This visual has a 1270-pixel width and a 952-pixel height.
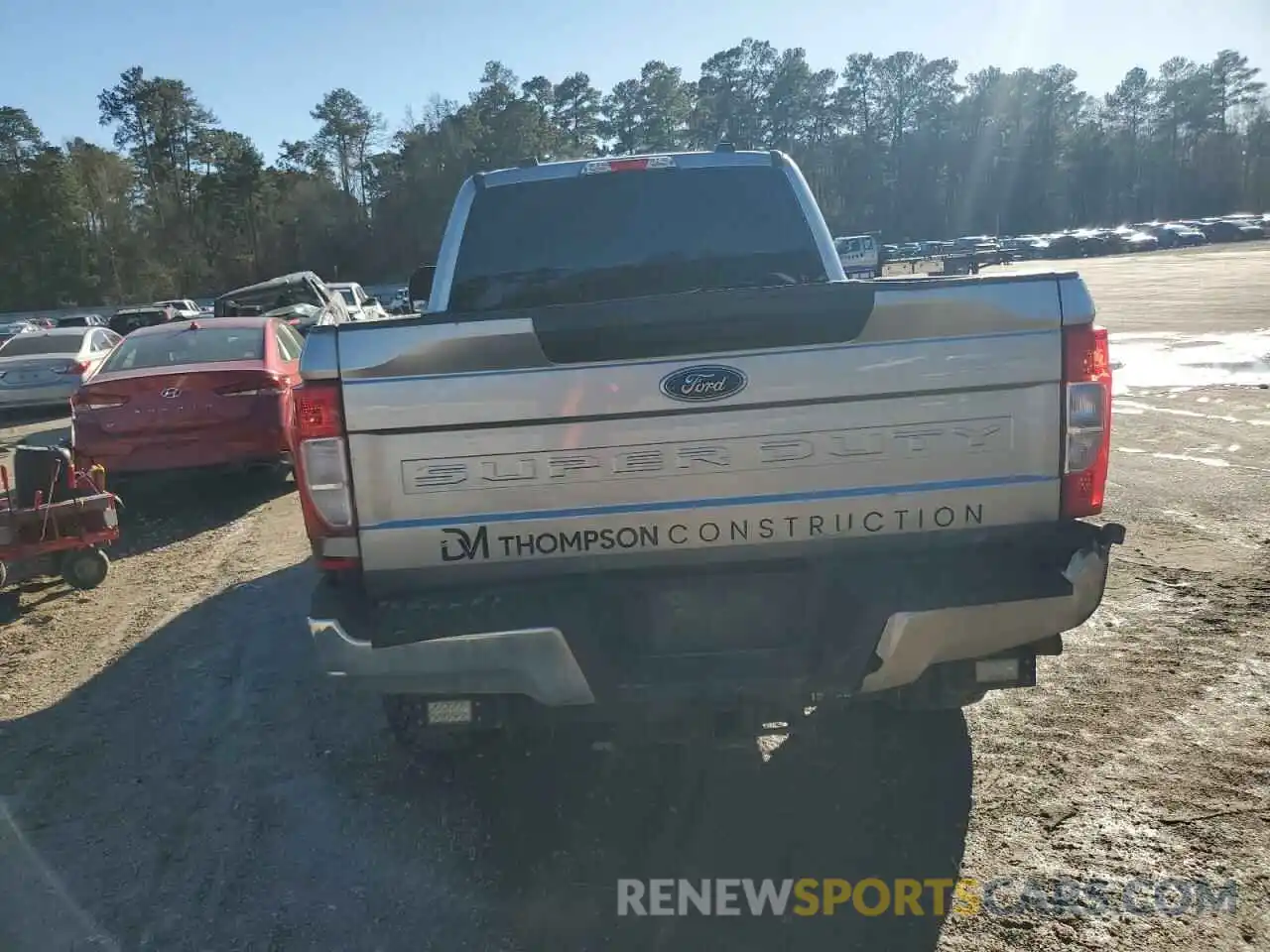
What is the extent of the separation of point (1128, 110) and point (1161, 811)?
118 meters

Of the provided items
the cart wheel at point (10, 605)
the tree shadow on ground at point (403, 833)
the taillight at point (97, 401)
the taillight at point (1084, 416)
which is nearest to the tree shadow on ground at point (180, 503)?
the taillight at point (97, 401)

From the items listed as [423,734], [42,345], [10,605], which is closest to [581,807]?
[423,734]

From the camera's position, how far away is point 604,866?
3.26 m

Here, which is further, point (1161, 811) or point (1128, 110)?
point (1128, 110)

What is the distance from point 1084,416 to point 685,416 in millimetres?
1204

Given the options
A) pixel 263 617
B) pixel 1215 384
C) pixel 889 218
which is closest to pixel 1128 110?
pixel 889 218

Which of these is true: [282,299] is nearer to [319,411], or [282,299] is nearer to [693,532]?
[319,411]

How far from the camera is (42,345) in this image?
1683cm

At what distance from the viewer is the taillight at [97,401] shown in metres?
8.02

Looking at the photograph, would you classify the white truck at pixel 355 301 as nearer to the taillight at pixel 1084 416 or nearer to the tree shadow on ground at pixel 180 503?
the tree shadow on ground at pixel 180 503

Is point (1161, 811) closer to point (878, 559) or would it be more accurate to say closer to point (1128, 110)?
point (878, 559)

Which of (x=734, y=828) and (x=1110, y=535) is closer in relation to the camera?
(x=1110, y=535)

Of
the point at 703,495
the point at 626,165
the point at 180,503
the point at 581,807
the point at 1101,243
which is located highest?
the point at 626,165

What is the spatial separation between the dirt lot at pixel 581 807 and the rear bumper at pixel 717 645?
0.68 metres
